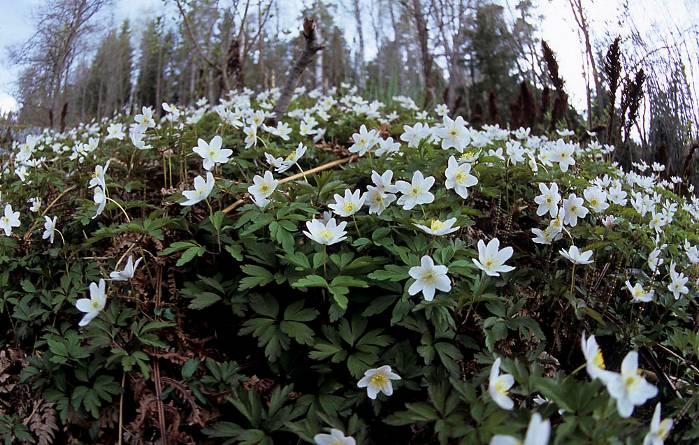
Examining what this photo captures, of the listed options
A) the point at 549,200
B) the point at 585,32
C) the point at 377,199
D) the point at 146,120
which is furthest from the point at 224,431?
the point at 585,32

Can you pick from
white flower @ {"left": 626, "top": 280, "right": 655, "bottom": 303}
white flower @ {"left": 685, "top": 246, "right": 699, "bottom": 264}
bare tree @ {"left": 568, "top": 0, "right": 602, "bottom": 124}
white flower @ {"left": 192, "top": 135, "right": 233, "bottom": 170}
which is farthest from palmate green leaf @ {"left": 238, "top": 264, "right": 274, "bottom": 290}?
bare tree @ {"left": 568, "top": 0, "right": 602, "bottom": 124}

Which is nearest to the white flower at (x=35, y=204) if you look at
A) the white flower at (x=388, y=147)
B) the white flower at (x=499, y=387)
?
the white flower at (x=388, y=147)

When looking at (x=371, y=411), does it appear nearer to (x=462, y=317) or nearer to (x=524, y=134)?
(x=462, y=317)

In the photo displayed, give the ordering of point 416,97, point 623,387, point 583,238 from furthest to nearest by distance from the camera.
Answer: point 416,97, point 583,238, point 623,387

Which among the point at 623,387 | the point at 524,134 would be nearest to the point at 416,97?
the point at 524,134

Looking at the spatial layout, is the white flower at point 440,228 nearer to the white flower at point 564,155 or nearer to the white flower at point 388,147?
the white flower at point 388,147

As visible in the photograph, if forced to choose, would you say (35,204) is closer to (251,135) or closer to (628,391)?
(251,135)

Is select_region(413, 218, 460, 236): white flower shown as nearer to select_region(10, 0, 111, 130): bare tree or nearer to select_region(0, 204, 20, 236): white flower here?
select_region(0, 204, 20, 236): white flower
